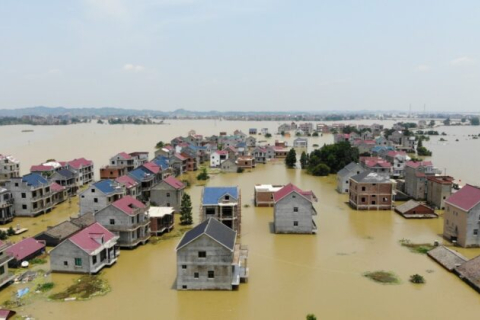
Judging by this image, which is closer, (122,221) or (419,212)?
(122,221)

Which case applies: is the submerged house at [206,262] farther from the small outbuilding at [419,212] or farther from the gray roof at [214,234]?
the small outbuilding at [419,212]

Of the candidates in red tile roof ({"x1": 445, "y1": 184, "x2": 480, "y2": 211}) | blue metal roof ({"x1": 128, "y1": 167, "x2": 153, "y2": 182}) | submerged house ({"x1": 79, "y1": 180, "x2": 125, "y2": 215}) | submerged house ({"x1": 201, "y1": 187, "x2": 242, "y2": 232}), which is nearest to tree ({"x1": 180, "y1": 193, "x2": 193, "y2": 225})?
submerged house ({"x1": 201, "y1": 187, "x2": 242, "y2": 232})

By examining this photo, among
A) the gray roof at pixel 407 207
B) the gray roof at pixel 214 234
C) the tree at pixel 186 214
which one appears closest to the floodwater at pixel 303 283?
the gray roof at pixel 407 207

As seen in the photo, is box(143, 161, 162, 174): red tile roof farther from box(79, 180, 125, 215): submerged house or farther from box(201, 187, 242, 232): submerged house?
box(201, 187, 242, 232): submerged house

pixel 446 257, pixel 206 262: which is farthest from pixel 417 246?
pixel 206 262

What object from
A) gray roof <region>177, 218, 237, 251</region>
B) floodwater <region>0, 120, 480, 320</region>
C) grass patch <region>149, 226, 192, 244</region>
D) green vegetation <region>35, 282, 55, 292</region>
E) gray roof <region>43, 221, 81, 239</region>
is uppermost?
gray roof <region>177, 218, 237, 251</region>

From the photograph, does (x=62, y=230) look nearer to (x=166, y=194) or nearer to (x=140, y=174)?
(x=166, y=194)
